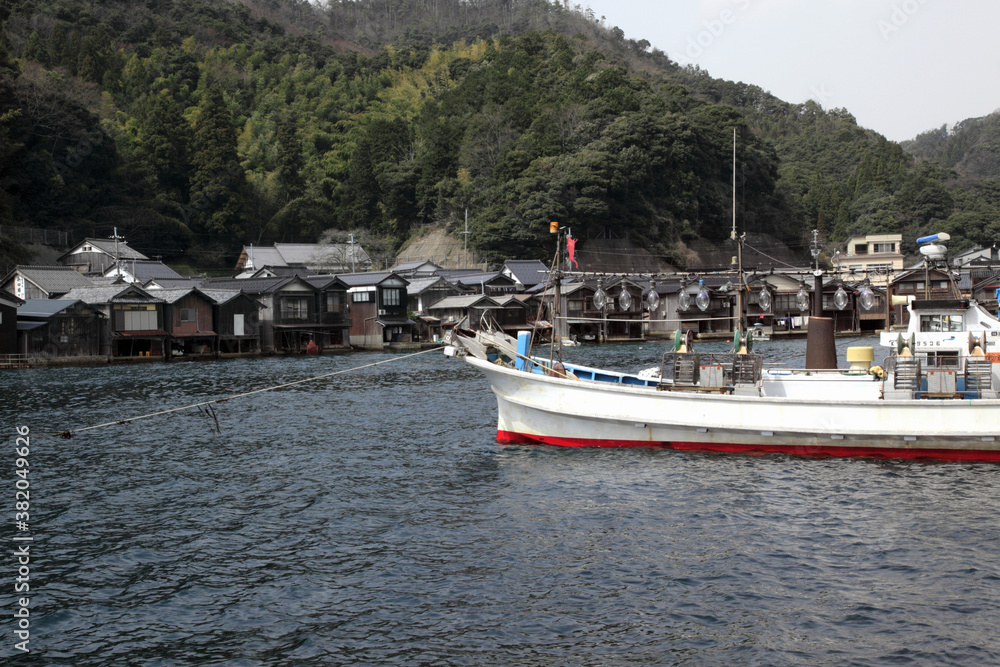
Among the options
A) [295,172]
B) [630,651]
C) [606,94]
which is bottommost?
[630,651]

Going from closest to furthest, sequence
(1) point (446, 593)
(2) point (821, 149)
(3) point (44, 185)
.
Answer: (1) point (446, 593) → (3) point (44, 185) → (2) point (821, 149)

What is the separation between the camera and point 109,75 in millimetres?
112875

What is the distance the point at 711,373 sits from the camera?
2078 centimetres

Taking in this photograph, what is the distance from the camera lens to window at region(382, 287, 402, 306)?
6950cm

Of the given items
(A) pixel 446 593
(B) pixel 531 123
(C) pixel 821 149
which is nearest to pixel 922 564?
(A) pixel 446 593

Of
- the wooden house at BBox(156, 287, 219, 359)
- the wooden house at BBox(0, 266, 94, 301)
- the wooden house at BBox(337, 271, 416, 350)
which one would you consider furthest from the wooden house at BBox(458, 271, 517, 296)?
the wooden house at BBox(0, 266, 94, 301)

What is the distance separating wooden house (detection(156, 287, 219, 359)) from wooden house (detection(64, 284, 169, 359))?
2.21 ft

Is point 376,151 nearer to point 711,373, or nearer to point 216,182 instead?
point 216,182

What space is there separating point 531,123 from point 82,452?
8787cm

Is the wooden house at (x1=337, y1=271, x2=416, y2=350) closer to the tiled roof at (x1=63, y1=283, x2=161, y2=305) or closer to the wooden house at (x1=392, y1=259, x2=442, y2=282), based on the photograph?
the wooden house at (x1=392, y1=259, x2=442, y2=282)

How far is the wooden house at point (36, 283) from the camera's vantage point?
201 feet

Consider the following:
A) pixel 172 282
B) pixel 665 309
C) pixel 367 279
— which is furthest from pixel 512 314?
pixel 172 282

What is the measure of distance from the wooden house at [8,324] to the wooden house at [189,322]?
9769 mm

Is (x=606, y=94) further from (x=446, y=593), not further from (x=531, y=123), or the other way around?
(x=446, y=593)
